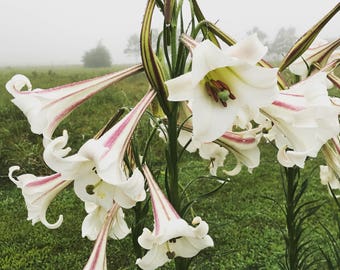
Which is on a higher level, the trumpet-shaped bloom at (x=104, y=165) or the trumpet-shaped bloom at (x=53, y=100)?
the trumpet-shaped bloom at (x=53, y=100)

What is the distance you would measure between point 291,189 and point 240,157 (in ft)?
2.25

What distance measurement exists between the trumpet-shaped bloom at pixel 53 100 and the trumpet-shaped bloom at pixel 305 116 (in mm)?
263

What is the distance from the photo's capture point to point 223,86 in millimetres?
742

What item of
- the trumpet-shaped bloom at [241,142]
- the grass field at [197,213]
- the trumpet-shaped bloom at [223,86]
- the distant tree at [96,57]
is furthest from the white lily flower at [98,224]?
the distant tree at [96,57]

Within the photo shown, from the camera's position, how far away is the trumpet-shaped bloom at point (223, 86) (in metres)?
0.61

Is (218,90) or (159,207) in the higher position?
(218,90)

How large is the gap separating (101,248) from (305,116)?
0.46 metres

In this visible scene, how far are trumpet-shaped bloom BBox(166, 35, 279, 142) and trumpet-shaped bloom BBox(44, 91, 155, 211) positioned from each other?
0.11 m

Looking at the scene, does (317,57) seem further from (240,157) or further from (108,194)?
(108,194)

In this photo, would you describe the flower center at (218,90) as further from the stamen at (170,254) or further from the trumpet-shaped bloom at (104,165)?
the stamen at (170,254)

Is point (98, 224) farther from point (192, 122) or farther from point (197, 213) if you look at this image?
point (197, 213)

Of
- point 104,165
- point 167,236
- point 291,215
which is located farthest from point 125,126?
point 291,215

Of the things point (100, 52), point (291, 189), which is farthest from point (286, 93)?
point (100, 52)

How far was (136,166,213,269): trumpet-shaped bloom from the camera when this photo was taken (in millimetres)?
730
